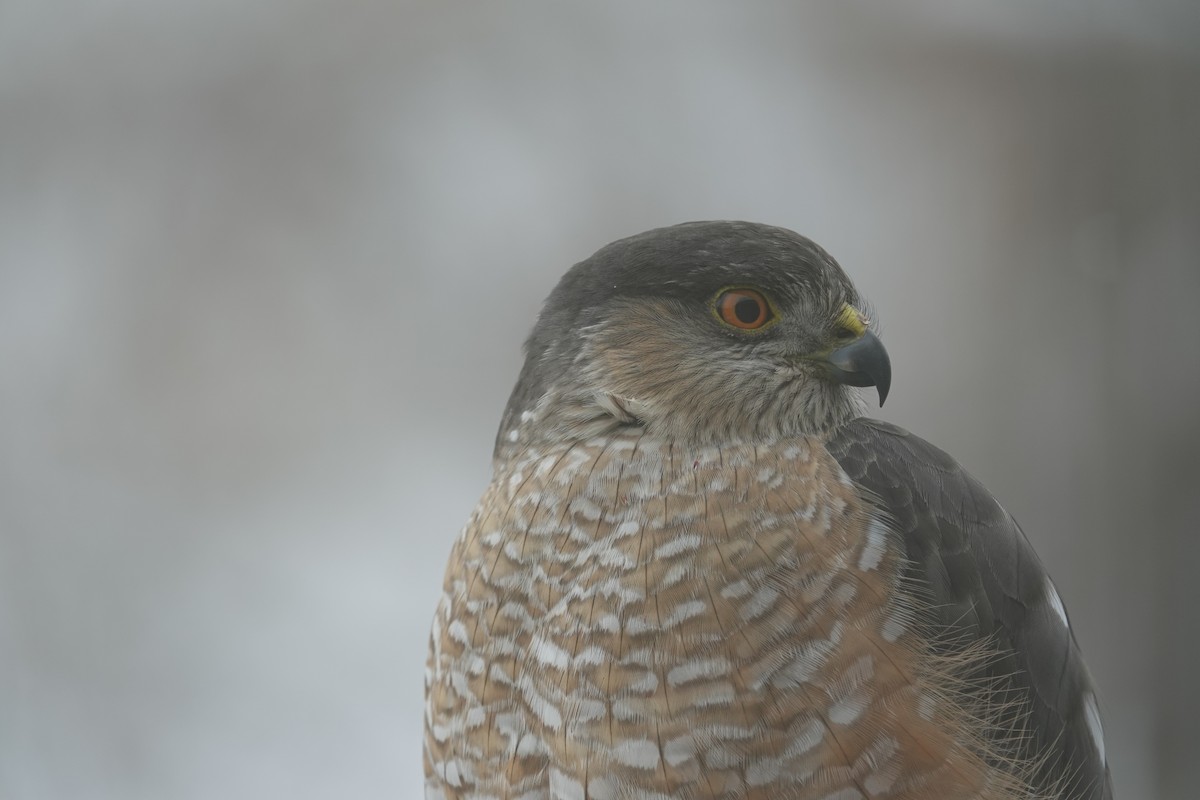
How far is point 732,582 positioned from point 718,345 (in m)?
0.33

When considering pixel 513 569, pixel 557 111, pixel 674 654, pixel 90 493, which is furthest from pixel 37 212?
pixel 674 654

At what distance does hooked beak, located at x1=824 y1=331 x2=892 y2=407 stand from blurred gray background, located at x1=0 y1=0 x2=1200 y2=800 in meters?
1.10

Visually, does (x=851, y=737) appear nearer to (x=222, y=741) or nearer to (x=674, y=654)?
(x=674, y=654)

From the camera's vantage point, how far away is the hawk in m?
1.01

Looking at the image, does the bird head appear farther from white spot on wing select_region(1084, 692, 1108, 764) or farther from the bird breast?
white spot on wing select_region(1084, 692, 1108, 764)

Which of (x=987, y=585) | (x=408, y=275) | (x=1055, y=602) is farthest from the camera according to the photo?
(x=408, y=275)

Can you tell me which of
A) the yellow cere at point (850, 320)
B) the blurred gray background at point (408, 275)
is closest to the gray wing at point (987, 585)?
the yellow cere at point (850, 320)

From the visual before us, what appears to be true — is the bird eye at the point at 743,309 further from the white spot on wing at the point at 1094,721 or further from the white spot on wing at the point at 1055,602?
the white spot on wing at the point at 1094,721

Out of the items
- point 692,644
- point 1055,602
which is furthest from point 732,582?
point 1055,602

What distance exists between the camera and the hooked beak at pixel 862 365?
122cm

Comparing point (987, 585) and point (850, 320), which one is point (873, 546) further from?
point (850, 320)

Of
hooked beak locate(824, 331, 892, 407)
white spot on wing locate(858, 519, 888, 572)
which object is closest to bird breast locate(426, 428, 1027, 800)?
white spot on wing locate(858, 519, 888, 572)

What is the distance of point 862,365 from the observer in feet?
4.01

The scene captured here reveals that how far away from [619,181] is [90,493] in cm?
141
